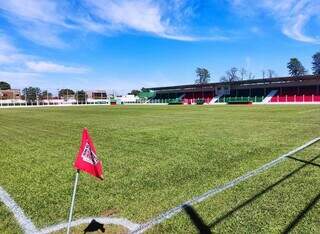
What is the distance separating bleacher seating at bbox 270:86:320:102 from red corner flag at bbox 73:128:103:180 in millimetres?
71947

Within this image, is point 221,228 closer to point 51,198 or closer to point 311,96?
point 51,198

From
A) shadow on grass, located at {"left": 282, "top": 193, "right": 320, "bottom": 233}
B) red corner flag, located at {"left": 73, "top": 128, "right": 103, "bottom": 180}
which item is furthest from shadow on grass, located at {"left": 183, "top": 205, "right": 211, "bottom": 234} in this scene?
red corner flag, located at {"left": 73, "top": 128, "right": 103, "bottom": 180}

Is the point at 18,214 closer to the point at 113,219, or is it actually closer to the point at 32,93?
the point at 113,219

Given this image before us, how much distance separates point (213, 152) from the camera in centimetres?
979

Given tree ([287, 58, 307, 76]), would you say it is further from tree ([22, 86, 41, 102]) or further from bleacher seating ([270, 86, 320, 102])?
tree ([22, 86, 41, 102])

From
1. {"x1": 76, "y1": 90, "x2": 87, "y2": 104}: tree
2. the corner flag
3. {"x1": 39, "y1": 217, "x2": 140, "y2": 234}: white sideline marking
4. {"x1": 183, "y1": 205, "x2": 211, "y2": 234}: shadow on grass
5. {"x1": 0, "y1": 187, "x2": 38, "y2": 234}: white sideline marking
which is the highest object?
{"x1": 76, "y1": 90, "x2": 87, "y2": 104}: tree

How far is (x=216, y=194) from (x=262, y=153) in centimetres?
422

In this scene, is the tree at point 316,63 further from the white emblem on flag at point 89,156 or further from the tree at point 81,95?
the white emblem on flag at point 89,156

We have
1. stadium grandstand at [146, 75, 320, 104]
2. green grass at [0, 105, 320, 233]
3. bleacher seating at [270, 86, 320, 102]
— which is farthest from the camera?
stadium grandstand at [146, 75, 320, 104]

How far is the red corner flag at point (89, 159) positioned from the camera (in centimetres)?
414

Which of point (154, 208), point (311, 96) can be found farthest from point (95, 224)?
point (311, 96)

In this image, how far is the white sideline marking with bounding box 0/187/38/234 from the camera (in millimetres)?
4445

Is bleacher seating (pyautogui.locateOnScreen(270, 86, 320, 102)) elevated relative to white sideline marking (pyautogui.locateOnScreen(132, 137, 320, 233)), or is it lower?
elevated

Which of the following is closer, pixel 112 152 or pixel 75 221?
pixel 75 221
